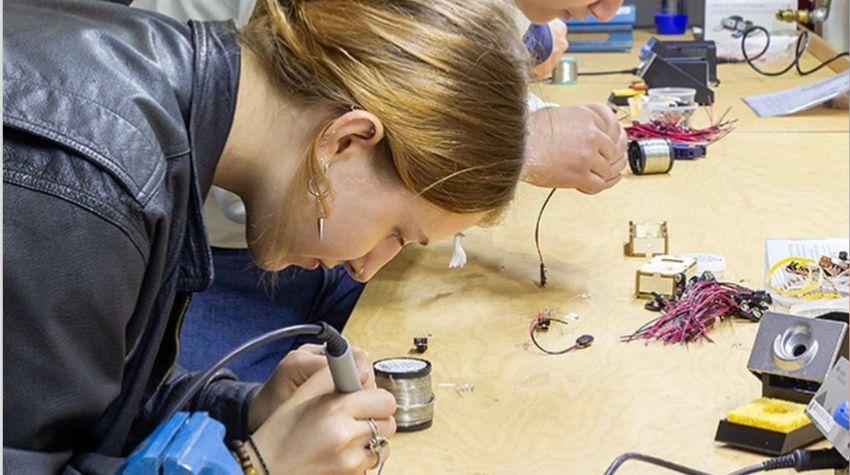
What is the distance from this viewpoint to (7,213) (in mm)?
990

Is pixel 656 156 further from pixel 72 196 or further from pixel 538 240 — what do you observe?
pixel 72 196

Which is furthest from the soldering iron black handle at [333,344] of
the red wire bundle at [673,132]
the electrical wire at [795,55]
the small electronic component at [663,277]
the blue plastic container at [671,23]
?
the blue plastic container at [671,23]

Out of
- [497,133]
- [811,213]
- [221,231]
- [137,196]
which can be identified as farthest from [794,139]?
[137,196]

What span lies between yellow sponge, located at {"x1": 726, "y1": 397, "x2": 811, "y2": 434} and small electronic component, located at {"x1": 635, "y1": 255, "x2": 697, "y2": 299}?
0.39 metres

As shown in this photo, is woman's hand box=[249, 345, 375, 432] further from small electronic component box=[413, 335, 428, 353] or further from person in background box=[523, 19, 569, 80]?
person in background box=[523, 19, 569, 80]

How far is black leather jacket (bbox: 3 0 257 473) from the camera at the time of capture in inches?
39.7

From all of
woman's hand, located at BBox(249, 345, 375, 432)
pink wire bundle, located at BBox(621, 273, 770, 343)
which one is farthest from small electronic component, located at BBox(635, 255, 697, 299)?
woman's hand, located at BBox(249, 345, 375, 432)

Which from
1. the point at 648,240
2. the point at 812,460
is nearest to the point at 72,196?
the point at 812,460

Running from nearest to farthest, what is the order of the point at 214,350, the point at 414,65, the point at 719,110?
the point at 414,65, the point at 214,350, the point at 719,110

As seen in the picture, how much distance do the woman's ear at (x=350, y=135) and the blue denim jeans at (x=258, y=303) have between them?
28.0 inches

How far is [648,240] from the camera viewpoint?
1.85 m

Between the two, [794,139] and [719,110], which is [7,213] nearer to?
[794,139]

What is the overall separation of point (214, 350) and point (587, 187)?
0.64 m

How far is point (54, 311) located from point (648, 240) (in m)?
1.05
